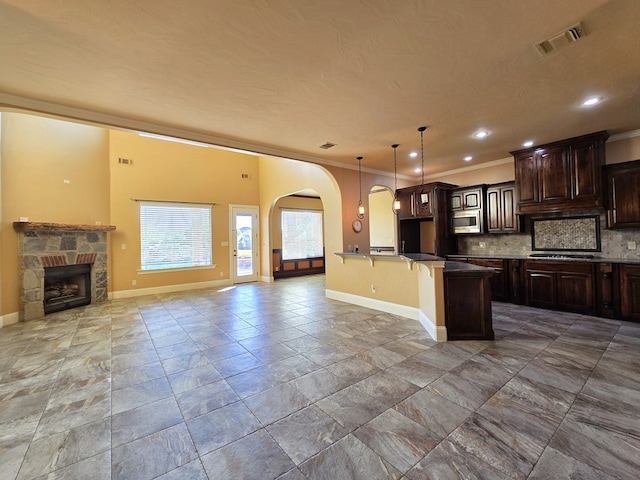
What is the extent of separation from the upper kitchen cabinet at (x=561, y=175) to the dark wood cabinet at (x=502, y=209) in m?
0.26

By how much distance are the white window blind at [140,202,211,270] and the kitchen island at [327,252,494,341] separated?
5.06 m

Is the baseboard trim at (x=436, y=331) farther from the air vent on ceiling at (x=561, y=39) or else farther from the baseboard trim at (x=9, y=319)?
the baseboard trim at (x=9, y=319)

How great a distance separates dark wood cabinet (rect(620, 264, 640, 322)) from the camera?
386 cm

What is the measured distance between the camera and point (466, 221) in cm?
588

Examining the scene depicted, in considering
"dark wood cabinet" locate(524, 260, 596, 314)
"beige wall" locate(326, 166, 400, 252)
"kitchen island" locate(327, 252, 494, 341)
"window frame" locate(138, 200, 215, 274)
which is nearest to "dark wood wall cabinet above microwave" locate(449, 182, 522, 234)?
"dark wood cabinet" locate(524, 260, 596, 314)

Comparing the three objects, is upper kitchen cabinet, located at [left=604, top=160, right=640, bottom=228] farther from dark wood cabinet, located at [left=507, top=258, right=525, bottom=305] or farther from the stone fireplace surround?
the stone fireplace surround

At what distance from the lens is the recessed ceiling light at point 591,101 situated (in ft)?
10.2

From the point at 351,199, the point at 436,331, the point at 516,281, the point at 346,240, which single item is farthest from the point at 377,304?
the point at 516,281

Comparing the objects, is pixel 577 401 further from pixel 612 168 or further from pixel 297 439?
pixel 612 168

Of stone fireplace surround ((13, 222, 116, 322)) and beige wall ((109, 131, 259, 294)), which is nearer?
stone fireplace surround ((13, 222, 116, 322))

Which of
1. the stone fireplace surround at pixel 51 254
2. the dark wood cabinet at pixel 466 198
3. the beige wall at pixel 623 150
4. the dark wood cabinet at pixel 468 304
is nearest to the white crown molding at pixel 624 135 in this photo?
the beige wall at pixel 623 150

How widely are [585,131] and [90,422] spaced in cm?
665

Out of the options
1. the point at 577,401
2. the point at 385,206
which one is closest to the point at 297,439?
the point at 577,401

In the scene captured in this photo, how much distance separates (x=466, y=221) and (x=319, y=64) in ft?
15.9
